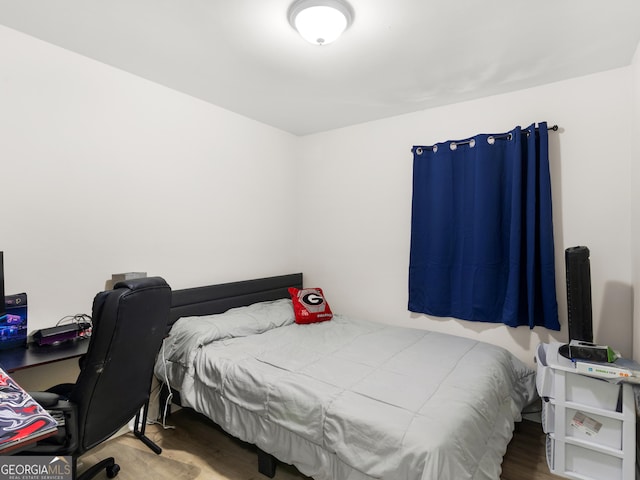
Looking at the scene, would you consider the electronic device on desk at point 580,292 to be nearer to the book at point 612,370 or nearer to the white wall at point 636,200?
the book at point 612,370

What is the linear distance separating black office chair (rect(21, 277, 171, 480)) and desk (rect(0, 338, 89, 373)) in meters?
0.19

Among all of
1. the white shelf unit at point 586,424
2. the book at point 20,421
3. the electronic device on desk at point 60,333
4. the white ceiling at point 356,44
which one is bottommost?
the white shelf unit at point 586,424

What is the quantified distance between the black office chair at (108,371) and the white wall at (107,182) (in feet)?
2.73

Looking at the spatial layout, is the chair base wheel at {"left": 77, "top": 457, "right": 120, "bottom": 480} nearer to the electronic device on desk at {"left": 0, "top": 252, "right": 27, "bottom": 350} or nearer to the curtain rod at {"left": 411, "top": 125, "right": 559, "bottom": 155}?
the electronic device on desk at {"left": 0, "top": 252, "right": 27, "bottom": 350}

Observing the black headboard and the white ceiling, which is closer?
the white ceiling

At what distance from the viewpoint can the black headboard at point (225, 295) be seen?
2.76 metres

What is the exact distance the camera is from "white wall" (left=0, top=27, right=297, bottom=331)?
6.75 feet

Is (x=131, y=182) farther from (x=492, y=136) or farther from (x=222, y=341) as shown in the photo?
(x=492, y=136)

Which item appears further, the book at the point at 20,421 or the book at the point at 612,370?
the book at the point at 612,370

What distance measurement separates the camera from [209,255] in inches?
122

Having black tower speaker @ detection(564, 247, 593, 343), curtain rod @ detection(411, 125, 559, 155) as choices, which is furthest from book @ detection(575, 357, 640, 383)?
curtain rod @ detection(411, 125, 559, 155)

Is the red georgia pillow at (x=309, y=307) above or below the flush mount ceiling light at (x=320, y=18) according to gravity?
below

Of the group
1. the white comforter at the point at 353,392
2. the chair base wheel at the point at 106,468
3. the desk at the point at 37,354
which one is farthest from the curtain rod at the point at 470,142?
the chair base wheel at the point at 106,468

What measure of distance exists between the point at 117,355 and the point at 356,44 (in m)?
2.22
